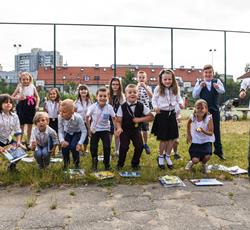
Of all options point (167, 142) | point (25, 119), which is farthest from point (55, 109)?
point (167, 142)

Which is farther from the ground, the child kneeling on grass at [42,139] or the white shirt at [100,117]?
the white shirt at [100,117]

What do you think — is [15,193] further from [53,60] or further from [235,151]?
[53,60]

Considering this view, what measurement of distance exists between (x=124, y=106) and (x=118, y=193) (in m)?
1.50

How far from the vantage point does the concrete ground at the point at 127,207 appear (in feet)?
10.6

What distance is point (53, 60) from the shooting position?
40.1ft

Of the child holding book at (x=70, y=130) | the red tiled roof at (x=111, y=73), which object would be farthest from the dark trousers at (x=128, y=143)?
the red tiled roof at (x=111, y=73)

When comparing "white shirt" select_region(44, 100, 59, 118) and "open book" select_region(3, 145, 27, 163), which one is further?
"white shirt" select_region(44, 100, 59, 118)

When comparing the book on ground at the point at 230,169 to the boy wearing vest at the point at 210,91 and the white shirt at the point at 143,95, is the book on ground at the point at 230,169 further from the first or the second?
the white shirt at the point at 143,95

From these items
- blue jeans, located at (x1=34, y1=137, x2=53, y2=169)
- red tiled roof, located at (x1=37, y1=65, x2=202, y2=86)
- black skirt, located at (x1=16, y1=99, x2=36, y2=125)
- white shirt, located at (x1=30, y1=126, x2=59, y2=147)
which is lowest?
blue jeans, located at (x1=34, y1=137, x2=53, y2=169)

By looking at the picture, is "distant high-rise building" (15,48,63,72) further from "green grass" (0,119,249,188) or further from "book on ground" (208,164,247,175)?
"book on ground" (208,164,247,175)

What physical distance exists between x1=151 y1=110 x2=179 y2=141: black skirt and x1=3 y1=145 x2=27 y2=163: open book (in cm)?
195

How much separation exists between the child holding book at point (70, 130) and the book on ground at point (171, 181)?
126cm

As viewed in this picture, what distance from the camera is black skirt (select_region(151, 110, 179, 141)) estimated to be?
527 cm

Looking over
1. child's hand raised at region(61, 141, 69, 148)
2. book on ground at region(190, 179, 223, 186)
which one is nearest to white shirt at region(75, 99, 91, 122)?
child's hand raised at region(61, 141, 69, 148)
